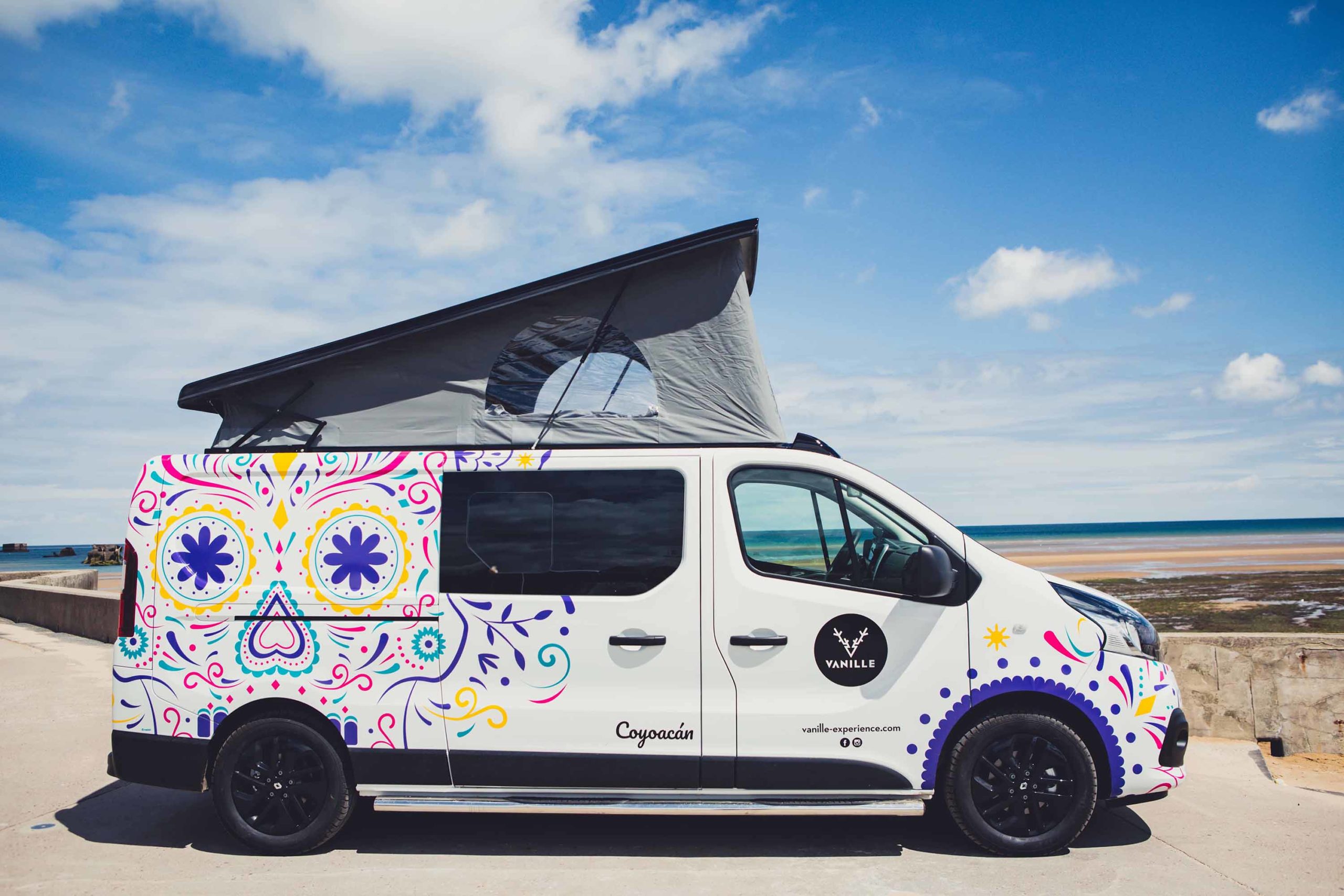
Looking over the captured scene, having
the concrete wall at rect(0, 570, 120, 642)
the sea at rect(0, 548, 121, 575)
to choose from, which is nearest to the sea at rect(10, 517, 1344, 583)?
the sea at rect(0, 548, 121, 575)

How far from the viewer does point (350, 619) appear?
4836 mm

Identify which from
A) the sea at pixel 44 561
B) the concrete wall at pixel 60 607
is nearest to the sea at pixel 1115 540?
the sea at pixel 44 561

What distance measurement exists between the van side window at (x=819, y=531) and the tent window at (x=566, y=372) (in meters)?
0.91

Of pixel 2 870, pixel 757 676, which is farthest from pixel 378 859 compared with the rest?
pixel 757 676

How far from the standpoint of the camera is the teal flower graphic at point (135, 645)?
16.3 feet

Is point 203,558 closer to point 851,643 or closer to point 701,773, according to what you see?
point 701,773

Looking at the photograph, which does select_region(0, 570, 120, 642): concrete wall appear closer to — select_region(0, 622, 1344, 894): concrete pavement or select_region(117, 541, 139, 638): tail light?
select_region(0, 622, 1344, 894): concrete pavement

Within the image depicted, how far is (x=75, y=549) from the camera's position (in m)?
94.5

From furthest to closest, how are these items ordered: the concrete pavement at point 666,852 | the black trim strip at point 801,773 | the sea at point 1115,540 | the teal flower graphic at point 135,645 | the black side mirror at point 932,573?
the sea at point 1115,540
the teal flower graphic at point 135,645
the black trim strip at point 801,773
the black side mirror at point 932,573
the concrete pavement at point 666,852

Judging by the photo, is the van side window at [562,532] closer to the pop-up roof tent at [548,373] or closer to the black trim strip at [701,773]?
the pop-up roof tent at [548,373]

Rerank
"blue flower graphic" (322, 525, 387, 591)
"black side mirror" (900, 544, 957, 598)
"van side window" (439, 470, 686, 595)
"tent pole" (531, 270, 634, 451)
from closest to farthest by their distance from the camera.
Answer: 1. "black side mirror" (900, 544, 957, 598)
2. "van side window" (439, 470, 686, 595)
3. "blue flower graphic" (322, 525, 387, 591)
4. "tent pole" (531, 270, 634, 451)

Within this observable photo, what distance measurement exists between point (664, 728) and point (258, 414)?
3.06 m

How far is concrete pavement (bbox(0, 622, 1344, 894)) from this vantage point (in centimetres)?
435

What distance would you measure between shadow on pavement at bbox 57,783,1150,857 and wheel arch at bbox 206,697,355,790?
1.74 ft
